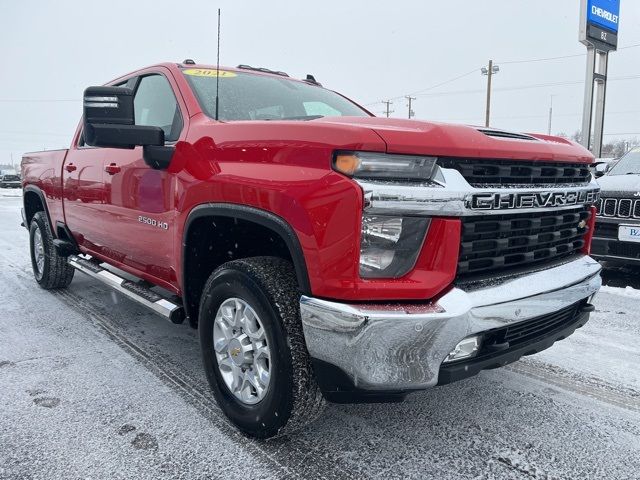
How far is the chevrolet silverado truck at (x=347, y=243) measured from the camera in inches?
76.2

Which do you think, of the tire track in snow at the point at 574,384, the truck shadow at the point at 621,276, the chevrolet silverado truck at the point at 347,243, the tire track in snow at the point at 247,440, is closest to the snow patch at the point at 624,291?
the truck shadow at the point at 621,276

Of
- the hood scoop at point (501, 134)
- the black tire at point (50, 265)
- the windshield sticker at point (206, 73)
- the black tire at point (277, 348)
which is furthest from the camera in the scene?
the black tire at point (50, 265)

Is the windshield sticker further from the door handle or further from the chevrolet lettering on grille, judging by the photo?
the chevrolet lettering on grille

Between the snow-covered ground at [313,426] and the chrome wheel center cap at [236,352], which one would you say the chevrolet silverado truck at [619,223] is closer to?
the snow-covered ground at [313,426]

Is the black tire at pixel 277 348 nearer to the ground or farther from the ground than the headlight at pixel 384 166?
nearer to the ground

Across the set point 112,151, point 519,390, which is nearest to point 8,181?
point 112,151

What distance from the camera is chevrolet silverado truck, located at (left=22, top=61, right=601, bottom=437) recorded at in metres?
1.93

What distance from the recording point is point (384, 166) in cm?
196

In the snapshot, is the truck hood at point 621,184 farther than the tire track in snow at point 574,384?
Yes

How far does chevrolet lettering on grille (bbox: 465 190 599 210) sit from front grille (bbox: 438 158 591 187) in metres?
0.06

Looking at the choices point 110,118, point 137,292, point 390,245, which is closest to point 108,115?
point 110,118

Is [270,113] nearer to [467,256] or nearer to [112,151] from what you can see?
[112,151]

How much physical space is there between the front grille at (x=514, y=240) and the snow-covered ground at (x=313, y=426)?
84cm

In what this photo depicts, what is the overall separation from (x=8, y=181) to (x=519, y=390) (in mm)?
37829
